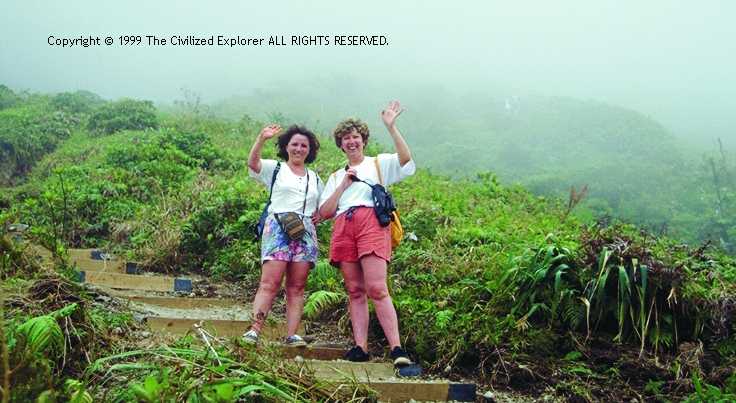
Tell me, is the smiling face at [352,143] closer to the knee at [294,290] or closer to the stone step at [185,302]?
the knee at [294,290]

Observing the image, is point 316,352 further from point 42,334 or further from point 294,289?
point 42,334

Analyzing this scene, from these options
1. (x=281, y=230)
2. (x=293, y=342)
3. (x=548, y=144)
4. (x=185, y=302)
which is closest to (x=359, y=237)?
(x=281, y=230)

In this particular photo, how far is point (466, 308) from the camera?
5.23m

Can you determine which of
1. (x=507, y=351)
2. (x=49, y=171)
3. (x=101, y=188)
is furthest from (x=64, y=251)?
(x=49, y=171)

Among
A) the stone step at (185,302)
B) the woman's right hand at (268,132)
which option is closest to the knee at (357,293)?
the woman's right hand at (268,132)

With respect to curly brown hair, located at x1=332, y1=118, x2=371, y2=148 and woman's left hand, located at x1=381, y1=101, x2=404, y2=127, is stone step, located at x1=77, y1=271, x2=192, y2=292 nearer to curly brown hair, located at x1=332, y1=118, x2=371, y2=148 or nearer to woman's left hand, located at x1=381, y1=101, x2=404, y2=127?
curly brown hair, located at x1=332, y1=118, x2=371, y2=148

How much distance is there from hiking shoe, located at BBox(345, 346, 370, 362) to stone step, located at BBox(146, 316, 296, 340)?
678mm

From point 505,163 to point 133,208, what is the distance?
56.2ft

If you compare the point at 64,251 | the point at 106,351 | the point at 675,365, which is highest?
the point at 64,251

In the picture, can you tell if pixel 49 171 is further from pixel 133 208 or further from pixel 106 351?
pixel 106 351

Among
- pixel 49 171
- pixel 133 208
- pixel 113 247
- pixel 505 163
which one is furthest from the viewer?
pixel 505 163

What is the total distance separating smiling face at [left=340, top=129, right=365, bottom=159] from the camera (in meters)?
4.70

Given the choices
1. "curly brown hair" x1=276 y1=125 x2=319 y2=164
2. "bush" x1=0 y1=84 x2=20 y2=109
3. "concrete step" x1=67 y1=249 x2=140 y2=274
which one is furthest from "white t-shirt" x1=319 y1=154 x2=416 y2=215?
"bush" x1=0 y1=84 x2=20 y2=109

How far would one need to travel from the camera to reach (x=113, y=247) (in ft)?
28.6
